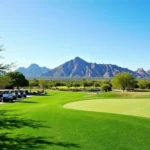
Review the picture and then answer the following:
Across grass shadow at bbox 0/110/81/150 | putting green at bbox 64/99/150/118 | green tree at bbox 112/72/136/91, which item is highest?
green tree at bbox 112/72/136/91

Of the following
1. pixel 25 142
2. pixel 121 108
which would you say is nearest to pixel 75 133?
pixel 25 142

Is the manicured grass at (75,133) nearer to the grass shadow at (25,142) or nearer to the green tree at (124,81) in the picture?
the grass shadow at (25,142)

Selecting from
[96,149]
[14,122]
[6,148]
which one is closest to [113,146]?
[96,149]

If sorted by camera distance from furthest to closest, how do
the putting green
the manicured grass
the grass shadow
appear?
the putting green → the manicured grass → the grass shadow

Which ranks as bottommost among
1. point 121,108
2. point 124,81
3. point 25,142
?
point 25,142

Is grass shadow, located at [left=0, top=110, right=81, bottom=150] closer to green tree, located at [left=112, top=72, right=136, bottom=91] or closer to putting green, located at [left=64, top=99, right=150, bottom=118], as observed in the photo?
putting green, located at [left=64, top=99, right=150, bottom=118]

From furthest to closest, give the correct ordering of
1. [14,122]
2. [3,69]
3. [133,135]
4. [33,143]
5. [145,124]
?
1. [3,69]
2. [14,122]
3. [145,124]
4. [133,135]
5. [33,143]

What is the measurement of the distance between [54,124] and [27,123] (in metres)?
1.53

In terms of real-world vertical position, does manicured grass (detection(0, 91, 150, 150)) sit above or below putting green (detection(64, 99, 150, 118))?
below

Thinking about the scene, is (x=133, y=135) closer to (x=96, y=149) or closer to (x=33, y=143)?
(x=96, y=149)

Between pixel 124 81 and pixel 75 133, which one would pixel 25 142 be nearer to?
pixel 75 133

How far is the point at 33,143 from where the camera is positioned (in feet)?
37.9

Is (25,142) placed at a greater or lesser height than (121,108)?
lesser

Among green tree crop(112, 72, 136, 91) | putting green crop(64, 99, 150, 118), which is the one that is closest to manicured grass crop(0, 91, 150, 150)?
putting green crop(64, 99, 150, 118)
